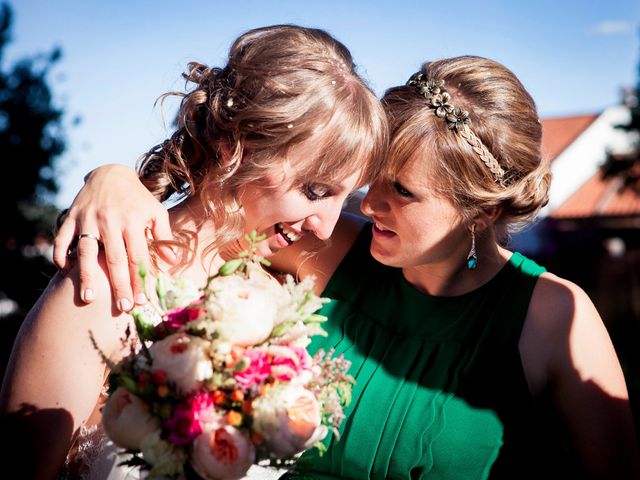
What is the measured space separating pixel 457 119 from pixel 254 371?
5.36ft

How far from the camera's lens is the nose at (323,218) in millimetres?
2625

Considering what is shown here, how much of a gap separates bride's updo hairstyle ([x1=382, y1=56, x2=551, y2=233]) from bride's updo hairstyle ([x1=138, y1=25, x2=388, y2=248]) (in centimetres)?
21

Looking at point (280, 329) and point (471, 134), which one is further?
point (471, 134)

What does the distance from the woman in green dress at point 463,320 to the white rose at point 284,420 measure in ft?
3.06

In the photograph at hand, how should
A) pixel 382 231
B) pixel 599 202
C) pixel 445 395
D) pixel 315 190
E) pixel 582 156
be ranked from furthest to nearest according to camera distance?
pixel 582 156
pixel 599 202
pixel 382 231
pixel 445 395
pixel 315 190

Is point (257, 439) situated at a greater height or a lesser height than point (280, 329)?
lesser

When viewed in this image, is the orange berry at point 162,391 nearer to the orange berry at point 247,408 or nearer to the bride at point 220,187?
the orange berry at point 247,408

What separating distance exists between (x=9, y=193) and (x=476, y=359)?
462 inches

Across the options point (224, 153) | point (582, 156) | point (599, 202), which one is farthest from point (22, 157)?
point (582, 156)

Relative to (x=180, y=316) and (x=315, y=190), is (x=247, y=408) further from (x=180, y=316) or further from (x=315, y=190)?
(x=315, y=190)

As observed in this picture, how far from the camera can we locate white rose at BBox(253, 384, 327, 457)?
63.7 inches

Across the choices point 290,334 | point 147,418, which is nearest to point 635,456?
point 290,334

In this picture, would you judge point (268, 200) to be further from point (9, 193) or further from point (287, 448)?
point (9, 193)

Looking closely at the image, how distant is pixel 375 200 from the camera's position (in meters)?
2.91
